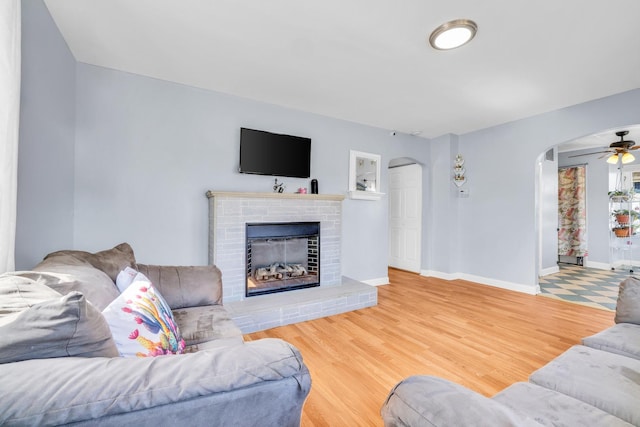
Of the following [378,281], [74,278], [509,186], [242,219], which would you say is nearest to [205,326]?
[74,278]

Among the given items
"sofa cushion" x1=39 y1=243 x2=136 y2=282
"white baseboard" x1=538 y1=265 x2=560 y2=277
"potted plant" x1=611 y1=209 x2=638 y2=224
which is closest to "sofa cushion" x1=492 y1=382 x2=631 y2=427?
"sofa cushion" x1=39 y1=243 x2=136 y2=282

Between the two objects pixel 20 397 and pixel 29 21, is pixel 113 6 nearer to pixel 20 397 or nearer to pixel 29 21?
pixel 29 21

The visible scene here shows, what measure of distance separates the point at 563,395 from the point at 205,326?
1736mm

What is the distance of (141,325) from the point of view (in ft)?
3.51

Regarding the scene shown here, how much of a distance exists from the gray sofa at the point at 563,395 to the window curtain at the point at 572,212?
5.51 metres

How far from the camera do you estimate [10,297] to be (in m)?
0.79

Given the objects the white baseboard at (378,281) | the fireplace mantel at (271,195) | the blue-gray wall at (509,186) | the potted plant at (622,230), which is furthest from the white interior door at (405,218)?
the potted plant at (622,230)

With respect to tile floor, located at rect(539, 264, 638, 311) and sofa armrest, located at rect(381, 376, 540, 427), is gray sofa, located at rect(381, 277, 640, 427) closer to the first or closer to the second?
sofa armrest, located at rect(381, 376, 540, 427)

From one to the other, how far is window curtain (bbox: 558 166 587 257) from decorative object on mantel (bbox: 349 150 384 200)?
4815 mm

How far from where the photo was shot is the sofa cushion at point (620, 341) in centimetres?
143

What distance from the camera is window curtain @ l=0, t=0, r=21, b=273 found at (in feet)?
4.04

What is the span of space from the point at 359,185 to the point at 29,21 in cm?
363

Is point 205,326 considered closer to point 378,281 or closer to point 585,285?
point 378,281

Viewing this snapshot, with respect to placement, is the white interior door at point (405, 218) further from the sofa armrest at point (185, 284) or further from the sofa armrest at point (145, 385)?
the sofa armrest at point (145, 385)
